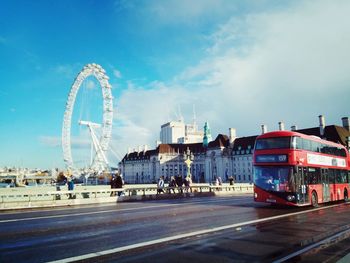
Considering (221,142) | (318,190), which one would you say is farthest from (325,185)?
(221,142)

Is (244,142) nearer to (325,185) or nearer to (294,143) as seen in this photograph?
(325,185)

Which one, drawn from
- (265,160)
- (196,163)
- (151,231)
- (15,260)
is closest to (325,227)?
(151,231)

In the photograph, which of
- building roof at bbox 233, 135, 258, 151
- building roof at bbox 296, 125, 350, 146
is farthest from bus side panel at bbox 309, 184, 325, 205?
building roof at bbox 233, 135, 258, 151

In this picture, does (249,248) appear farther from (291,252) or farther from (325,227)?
(325,227)

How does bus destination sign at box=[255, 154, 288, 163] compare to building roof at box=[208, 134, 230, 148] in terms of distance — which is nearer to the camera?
bus destination sign at box=[255, 154, 288, 163]

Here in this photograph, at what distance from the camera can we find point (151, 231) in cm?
1109

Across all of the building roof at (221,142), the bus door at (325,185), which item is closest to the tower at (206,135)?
the building roof at (221,142)

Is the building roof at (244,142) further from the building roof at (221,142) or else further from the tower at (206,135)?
the tower at (206,135)

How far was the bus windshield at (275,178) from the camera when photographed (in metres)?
19.2

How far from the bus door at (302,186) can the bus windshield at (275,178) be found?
542 millimetres

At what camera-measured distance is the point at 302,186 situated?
19828 millimetres

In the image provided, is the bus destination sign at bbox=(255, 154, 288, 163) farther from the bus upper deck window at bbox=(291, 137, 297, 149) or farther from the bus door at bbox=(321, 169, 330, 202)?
the bus door at bbox=(321, 169, 330, 202)

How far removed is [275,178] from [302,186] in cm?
173

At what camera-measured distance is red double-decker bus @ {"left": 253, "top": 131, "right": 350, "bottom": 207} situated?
758 inches
